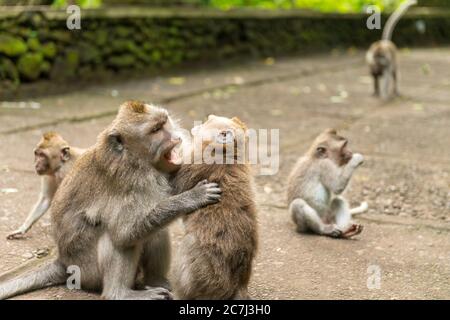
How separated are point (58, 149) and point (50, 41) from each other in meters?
4.89

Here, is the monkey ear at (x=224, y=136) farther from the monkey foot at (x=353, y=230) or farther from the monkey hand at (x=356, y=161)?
the monkey hand at (x=356, y=161)

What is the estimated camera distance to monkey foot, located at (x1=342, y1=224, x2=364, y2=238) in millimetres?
4406

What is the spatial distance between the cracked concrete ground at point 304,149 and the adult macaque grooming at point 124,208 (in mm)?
207

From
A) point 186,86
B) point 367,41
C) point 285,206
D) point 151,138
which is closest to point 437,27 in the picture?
point 367,41

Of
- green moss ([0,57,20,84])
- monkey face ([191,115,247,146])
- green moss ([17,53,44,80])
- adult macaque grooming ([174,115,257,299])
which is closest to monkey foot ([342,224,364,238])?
adult macaque grooming ([174,115,257,299])

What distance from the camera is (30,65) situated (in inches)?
346

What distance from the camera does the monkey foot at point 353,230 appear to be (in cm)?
441

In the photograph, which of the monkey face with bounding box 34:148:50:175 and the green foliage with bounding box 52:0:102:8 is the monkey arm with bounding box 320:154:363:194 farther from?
the green foliage with bounding box 52:0:102:8

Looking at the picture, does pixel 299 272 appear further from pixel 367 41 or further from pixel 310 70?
pixel 367 41

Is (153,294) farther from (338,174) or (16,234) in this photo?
(338,174)

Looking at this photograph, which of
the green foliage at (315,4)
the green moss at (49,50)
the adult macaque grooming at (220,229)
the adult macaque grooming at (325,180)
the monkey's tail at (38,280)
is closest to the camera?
the adult macaque grooming at (220,229)

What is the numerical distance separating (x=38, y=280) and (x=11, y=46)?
5.63m

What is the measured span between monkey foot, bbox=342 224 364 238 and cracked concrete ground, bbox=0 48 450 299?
7 centimetres

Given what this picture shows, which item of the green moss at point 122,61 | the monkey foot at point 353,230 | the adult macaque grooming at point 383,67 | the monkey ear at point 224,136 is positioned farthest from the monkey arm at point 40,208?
the adult macaque grooming at point 383,67
